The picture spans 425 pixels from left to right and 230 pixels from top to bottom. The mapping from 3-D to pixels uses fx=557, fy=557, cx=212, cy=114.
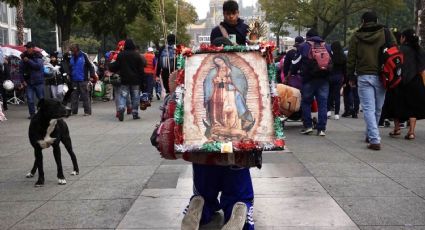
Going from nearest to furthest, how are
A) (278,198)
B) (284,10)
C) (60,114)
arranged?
1. (278,198)
2. (60,114)
3. (284,10)

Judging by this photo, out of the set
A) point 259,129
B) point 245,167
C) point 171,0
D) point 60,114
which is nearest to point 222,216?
point 245,167

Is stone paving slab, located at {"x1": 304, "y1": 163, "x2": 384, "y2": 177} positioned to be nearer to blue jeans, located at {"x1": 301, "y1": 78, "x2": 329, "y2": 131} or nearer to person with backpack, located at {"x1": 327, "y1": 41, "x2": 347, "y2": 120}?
blue jeans, located at {"x1": 301, "y1": 78, "x2": 329, "y2": 131}

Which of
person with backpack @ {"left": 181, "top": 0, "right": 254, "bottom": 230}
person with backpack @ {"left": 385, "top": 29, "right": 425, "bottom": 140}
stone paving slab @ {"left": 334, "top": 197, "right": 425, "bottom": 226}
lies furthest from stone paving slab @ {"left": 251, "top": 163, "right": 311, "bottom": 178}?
person with backpack @ {"left": 385, "top": 29, "right": 425, "bottom": 140}

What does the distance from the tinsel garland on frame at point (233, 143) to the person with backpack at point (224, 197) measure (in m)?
0.27

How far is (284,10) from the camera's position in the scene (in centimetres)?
4303

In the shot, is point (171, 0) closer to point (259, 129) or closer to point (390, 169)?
point (390, 169)

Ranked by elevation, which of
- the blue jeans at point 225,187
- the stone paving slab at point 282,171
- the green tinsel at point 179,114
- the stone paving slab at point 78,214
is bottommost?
the stone paving slab at point 78,214

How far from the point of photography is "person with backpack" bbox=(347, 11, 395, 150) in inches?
322

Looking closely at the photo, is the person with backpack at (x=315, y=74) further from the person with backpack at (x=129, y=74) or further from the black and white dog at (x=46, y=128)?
the black and white dog at (x=46, y=128)

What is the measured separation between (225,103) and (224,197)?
0.80 metres

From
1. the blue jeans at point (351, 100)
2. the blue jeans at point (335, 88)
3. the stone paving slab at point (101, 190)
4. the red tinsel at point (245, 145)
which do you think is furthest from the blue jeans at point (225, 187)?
the blue jeans at point (351, 100)

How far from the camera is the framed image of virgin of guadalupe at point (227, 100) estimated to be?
13.4 feet

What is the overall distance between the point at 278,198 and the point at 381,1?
34840 millimetres

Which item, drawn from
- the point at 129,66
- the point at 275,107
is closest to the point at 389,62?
the point at 275,107
